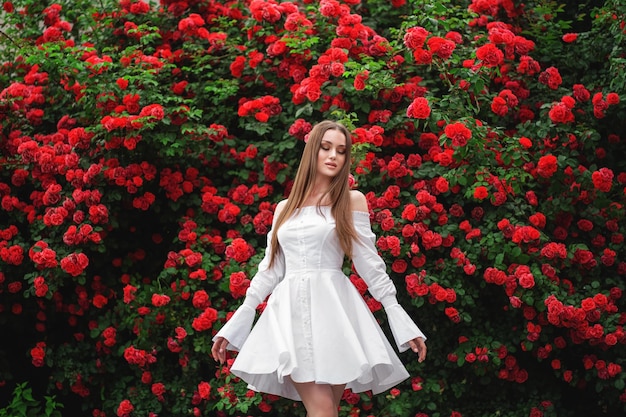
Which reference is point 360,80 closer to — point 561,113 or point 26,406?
point 561,113

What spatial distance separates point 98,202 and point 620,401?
3493mm

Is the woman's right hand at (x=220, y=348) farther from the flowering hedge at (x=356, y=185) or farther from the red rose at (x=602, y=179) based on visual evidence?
the red rose at (x=602, y=179)

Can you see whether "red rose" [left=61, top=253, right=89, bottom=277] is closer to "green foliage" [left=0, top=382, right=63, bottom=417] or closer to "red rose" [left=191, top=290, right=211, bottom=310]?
"red rose" [left=191, top=290, right=211, bottom=310]

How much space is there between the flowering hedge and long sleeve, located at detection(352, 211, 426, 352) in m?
1.07

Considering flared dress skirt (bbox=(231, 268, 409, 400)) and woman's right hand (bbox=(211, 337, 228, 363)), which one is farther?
woman's right hand (bbox=(211, 337, 228, 363))

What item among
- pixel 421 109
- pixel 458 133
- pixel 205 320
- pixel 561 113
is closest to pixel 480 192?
pixel 458 133

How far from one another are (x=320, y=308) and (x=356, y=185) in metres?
1.55

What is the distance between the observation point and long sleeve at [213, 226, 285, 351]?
362cm

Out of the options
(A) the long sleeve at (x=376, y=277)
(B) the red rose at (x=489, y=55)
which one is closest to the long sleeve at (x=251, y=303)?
(A) the long sleeve at (x=376, y=277)

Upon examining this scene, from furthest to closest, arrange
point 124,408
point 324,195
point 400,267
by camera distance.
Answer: point 124,408, point 400,267, point 324,195

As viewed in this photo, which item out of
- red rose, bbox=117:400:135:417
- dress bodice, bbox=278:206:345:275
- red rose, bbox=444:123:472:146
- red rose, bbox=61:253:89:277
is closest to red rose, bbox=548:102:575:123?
red rose, bbox=444:123:472:146

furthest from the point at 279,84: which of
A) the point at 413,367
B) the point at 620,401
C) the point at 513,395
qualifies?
the point at 620,401

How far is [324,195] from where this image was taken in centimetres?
364

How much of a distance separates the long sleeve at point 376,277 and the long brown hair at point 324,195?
47mm
